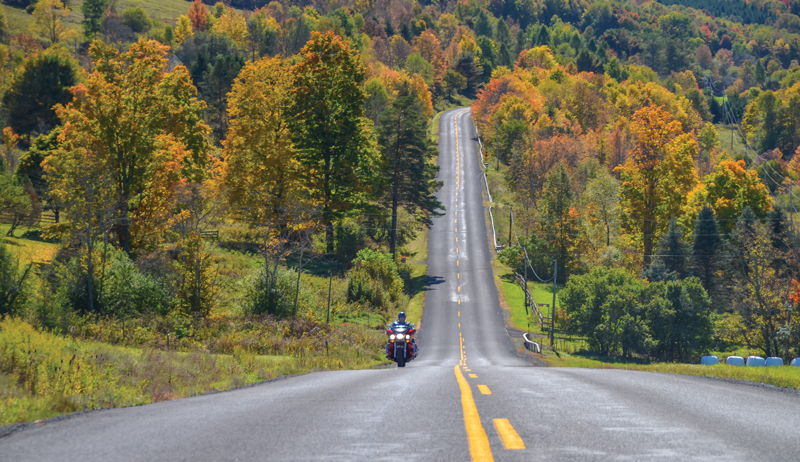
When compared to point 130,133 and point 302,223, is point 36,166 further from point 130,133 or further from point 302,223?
point 302,223

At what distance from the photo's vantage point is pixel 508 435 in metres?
6.04

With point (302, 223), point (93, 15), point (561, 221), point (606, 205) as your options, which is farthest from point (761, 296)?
point (93, 15)

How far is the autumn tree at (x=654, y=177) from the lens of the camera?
70625mm

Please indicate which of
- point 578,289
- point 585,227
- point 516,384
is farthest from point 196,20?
point 516,384

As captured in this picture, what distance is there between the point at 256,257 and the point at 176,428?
49.2m

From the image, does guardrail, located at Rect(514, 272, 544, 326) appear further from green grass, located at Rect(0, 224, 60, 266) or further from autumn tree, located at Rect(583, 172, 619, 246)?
green grass, located at Rect(0, 224, 60, 266)

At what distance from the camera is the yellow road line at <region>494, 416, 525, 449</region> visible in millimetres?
5688

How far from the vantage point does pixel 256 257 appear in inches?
2154

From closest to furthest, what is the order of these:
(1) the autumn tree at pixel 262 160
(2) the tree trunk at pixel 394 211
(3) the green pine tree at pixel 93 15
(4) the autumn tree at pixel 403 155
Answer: (1) the autumn tree at pixel 262 160
(4) the autumn tree at pixel 403 155
(2) the tree trunk at pixel 394 211
(3) the green pine tree at pixel 93 15

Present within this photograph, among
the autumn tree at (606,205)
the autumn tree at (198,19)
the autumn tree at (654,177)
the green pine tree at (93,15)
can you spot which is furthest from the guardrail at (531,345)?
the autumn tree at (198,19)

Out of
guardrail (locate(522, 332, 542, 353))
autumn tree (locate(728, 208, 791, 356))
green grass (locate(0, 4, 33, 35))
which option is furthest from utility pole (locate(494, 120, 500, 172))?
green grass (locate(0, 4, 33, 35))

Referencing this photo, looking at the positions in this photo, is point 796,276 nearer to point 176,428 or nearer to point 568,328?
point 568,328

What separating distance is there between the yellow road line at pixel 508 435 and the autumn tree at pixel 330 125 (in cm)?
5190

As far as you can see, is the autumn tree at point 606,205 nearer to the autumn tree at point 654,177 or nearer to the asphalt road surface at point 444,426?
the autumn tree at point 654,177
